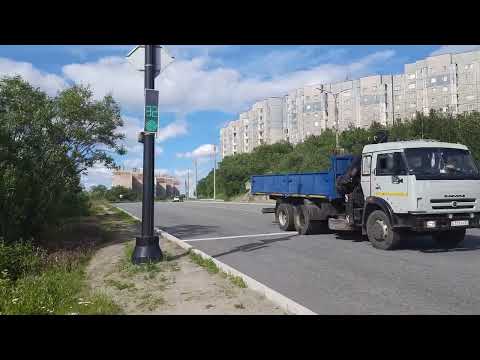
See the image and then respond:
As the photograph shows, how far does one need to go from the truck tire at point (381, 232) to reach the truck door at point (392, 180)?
1.38 ft

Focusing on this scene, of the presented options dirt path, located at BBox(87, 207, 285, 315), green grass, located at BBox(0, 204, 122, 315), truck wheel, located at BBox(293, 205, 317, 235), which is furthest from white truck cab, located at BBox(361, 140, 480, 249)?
green grass, located at BBox(0, 204, 122, 315)

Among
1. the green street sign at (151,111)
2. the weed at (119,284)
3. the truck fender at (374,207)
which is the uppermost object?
the green street sign at (151,111)

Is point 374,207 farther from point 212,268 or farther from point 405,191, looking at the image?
point 212,268

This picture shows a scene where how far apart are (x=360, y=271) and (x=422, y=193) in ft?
8.52

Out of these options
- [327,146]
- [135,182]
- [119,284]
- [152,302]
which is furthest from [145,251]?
[135,182]

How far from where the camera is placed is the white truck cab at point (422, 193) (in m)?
8.55

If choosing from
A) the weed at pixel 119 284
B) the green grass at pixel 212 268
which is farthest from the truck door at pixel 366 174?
the weed at pixel 119 284

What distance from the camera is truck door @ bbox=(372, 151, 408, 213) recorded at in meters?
8.84

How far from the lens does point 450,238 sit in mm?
9758

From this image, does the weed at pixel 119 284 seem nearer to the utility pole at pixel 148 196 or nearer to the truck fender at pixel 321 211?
the utility pole at pixel 148 196
